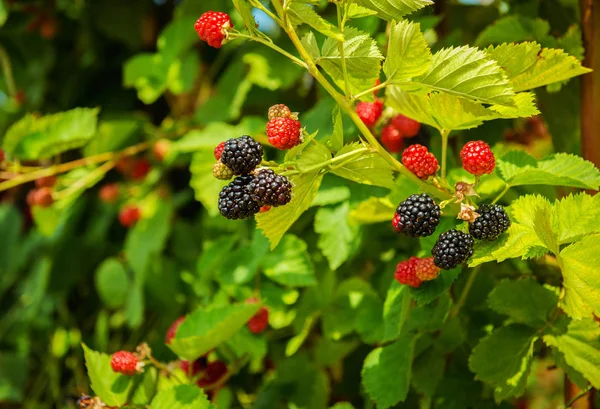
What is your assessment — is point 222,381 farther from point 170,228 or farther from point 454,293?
point 170,228

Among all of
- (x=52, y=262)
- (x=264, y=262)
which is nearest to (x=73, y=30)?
(x=52, y=262)

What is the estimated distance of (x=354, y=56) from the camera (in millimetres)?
671

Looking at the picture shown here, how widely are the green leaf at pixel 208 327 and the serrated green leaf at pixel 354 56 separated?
374mm

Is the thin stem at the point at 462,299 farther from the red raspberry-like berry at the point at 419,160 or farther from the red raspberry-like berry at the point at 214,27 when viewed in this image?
the red raspberry-like berry at the point at 214,27

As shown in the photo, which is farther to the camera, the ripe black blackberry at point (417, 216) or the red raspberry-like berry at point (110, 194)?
the red raspberry-like berry at point (110, 194)

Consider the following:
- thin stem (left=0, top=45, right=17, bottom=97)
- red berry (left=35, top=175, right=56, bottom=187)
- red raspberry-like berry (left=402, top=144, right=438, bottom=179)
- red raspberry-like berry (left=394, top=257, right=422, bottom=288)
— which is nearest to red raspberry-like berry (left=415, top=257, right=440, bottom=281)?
red raspberry-like berry (left=394, top=257, right=422, bottom=288)

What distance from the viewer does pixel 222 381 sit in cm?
108

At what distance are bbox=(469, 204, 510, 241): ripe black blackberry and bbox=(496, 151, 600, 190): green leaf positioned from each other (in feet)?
0.30

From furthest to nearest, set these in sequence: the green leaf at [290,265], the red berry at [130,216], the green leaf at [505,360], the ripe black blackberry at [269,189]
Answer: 1. the red berry at [130,216]
2. the green leaf at [290,265]
3. the green leaf at [505,360]
4. the ripe black blackberry at [269,189]

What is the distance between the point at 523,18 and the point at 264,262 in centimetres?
56

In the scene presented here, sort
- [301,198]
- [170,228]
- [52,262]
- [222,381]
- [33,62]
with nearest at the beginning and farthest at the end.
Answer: [301,198], [222,381], [170,228], [52,262], [33,62]

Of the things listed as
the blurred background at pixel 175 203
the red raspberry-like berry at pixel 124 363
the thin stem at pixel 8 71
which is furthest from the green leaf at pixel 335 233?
the thin stem at pixel 8 71

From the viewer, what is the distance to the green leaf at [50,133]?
4.13 ft

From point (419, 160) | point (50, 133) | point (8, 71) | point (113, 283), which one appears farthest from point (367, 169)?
point (8, 71)
